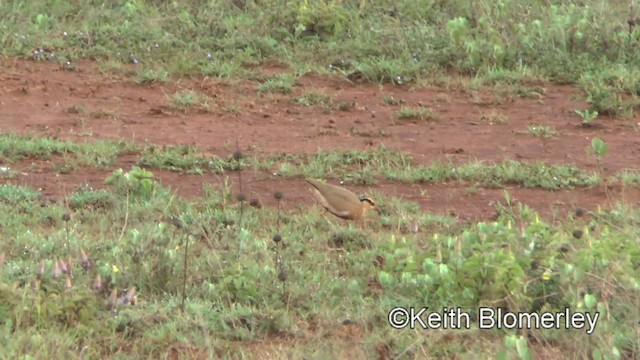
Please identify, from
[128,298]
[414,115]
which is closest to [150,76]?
[414,115]

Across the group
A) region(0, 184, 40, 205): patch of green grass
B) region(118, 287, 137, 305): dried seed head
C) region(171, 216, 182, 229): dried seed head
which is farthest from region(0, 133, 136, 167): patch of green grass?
region(118, 287, 137, 305): dried seed head

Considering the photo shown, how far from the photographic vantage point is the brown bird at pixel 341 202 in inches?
240

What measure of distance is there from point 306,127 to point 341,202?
195cm

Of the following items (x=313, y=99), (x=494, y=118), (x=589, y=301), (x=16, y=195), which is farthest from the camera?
(x=313, y=99)

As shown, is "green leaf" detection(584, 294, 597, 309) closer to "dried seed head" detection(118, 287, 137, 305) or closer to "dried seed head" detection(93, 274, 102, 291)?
"dried seed head" detection(118, 287, 137, 305)

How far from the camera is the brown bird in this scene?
6.09 meters

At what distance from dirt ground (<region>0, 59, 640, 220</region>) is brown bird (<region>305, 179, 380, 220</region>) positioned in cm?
42

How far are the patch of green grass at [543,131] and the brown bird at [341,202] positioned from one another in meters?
2.00

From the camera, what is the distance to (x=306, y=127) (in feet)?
26.2

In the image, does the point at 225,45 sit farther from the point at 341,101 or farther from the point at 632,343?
the point at 632,343

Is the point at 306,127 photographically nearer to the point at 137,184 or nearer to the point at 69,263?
the point at 137,184

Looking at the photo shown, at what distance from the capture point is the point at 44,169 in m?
6.99

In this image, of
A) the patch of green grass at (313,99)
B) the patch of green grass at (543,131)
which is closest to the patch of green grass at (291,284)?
the patch of green grass at (543,131)

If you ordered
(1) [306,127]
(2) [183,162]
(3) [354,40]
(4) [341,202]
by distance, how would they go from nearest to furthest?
(4) [341,202] < (2) [183,162] < (1) [306,127] < (3) [354,40]
